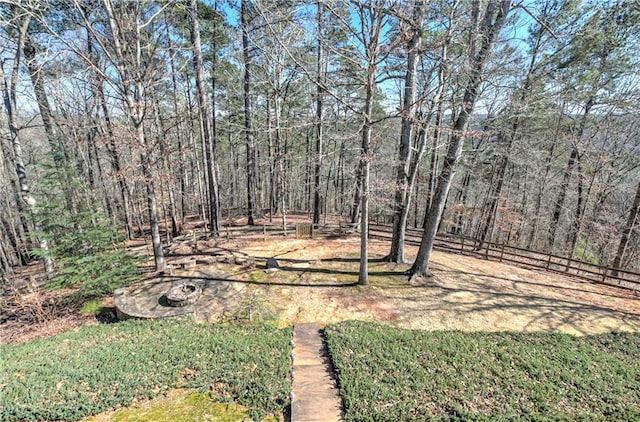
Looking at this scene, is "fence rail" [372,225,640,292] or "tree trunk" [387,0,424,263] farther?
"fence rail" [372,225,640,292]

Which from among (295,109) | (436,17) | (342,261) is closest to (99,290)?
(342,261)

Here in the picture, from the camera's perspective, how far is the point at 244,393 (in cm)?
403

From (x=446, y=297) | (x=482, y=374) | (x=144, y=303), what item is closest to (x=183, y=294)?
(x=144, y=303)

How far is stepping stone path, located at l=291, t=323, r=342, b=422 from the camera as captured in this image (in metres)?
3.75

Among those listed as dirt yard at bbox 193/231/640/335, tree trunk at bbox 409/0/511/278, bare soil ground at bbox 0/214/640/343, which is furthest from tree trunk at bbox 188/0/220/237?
tree trunk at bbox 409/0/511/278

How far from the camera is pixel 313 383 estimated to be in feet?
14.2

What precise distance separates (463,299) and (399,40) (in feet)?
22.3

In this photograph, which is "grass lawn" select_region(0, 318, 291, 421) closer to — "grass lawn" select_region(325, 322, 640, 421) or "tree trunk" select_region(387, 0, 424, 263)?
"grass lawn" select_region(325, 322, 640, 421)

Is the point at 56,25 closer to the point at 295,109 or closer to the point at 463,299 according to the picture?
the point at 295,109

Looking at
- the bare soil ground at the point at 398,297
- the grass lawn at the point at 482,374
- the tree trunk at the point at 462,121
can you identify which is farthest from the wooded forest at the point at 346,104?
the grass lawn at the point at 482,374

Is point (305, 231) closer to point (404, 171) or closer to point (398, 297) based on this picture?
point (404, 171)

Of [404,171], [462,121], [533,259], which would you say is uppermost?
[462,121]

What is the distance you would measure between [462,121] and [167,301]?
9312 millimetres

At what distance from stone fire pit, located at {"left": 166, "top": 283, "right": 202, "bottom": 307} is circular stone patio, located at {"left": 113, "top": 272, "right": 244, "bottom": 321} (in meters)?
0.10
